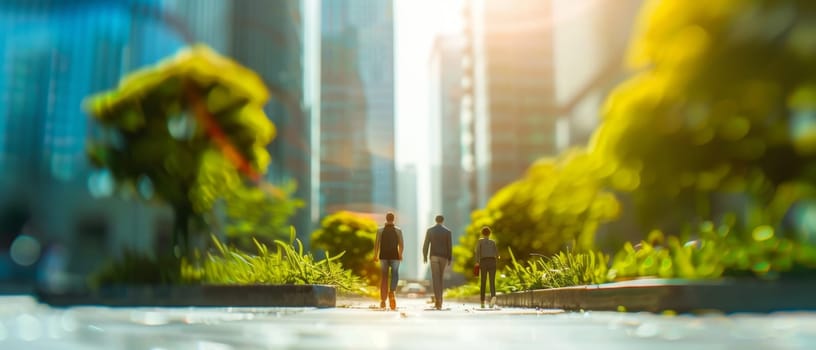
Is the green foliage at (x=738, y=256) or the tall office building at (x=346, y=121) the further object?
the tall office building at (x=346, y=121)

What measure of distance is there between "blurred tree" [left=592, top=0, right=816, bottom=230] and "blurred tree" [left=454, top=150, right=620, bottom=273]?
1.56 meters

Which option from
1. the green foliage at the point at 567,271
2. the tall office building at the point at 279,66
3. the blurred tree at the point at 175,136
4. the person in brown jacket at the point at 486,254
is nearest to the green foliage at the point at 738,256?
the green foliage at the point at 567,271

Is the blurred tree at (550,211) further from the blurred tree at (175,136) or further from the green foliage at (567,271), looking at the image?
the blurred tree at (175,136)

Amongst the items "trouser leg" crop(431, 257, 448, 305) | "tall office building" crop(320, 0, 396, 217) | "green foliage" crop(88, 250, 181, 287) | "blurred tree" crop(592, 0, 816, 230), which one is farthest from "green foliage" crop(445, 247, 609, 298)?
"tall office building" crop(320, 0, 396, 217)

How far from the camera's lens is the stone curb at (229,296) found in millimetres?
12492

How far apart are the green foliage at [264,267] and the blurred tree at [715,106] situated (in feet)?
27.4

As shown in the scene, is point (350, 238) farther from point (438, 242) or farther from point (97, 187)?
point (438, 242)

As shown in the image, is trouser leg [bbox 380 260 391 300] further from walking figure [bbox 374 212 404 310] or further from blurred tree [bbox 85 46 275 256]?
blurred tree [bbox 85 46 275 256]

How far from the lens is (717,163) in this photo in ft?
60.0

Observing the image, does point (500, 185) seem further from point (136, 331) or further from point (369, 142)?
point (136, 331)

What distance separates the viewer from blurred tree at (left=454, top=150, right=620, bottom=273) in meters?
22.4

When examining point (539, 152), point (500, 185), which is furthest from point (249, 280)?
point (539, 152)

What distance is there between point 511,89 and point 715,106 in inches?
3999

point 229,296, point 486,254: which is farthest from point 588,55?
point 229,296
